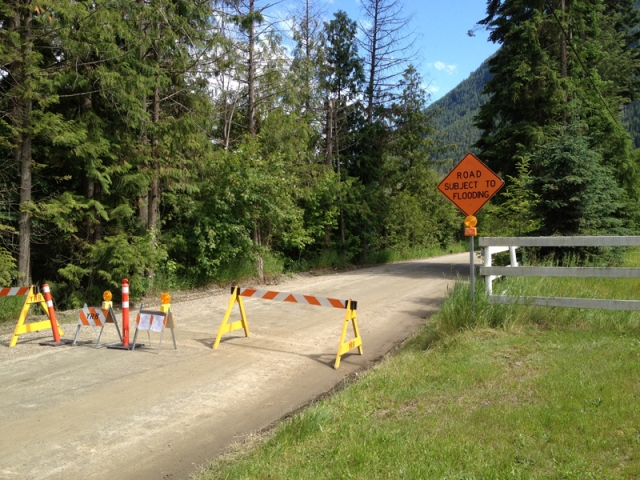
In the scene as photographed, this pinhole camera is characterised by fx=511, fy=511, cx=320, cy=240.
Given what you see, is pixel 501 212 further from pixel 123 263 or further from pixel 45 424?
pixel 45 424

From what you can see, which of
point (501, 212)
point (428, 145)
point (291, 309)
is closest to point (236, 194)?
point (291, 309)

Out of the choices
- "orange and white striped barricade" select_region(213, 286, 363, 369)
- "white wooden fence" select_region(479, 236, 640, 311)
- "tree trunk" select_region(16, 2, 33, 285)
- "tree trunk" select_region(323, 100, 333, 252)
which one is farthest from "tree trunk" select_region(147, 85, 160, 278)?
"tree trunk" select_region(323, 100, 333, 252)

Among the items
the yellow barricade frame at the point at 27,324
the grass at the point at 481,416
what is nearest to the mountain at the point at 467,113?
the grass at the point at 481,416

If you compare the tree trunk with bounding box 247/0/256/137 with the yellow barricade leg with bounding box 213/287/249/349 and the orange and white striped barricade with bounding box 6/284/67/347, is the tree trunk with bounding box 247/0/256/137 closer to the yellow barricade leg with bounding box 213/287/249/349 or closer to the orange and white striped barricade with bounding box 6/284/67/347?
the yellow barricade leg with bounding box 213/287/249/349

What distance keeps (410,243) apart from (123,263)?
20870 mm

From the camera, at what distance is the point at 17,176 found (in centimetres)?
1248

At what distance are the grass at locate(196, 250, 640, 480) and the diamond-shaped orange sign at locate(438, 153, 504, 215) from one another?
6.76 feet

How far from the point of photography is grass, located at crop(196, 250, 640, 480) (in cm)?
386

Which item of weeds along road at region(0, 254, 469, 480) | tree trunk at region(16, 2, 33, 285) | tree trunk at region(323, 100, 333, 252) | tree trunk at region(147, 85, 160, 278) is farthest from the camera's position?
tree trunk at region(323, 100, 333, 252)

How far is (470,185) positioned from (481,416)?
439 cm

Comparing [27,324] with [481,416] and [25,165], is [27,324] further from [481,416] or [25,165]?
[481,416]

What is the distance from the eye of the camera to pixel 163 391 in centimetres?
612

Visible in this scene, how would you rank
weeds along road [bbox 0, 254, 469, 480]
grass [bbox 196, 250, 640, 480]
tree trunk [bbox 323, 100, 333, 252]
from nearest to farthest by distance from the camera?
grass [bbox 196, 250, 640, 480], weeds along road [bbox 0, 254, 469, 480], tree trunk [bbox 323, 100, 333, 252]

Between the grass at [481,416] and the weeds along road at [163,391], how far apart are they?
2.03 ft
